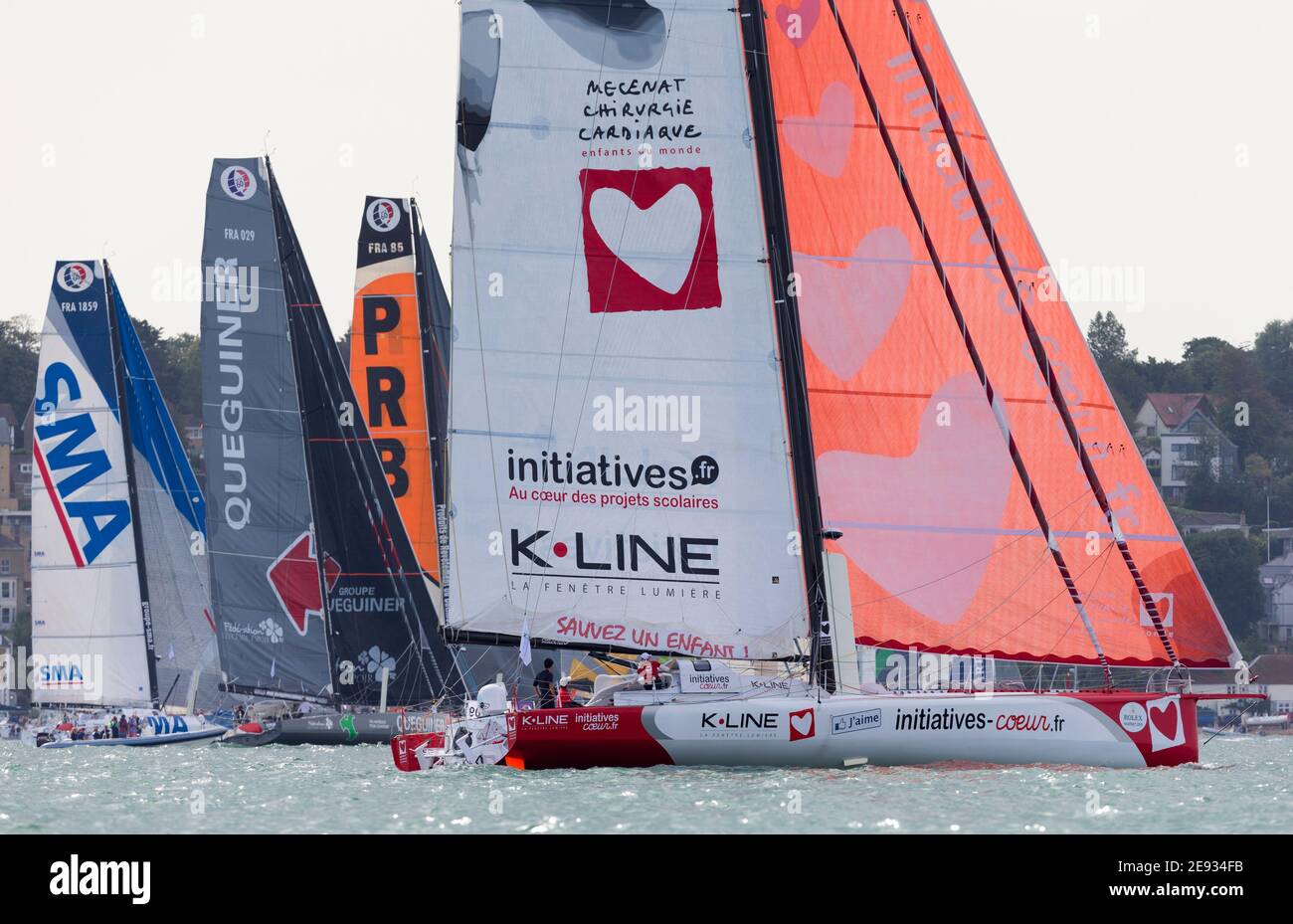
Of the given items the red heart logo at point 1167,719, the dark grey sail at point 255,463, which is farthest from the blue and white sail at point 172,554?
the red heart logo at point 1167,719

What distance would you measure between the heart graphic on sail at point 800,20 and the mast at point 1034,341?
250mm

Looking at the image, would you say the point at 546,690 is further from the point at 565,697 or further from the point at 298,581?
the point at 298,581

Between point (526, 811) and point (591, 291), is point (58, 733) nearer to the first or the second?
point (591, 291)

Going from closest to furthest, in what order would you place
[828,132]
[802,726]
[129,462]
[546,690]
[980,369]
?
[802,726], [546,690], [980,369], [828,132], [129,462]

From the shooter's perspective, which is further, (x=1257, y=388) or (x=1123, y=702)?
(x=1257, y=388)

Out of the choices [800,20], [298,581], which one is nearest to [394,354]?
[298,581]

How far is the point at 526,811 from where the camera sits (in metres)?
19.7

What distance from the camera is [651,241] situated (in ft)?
82.8

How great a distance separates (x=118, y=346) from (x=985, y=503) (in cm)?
2460

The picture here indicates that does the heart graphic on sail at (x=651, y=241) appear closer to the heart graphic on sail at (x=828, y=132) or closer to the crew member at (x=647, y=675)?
the heart graphic on sail at (x=828, y=132)

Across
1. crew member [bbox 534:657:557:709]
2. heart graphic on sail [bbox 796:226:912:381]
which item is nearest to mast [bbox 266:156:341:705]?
crew member [bbox 534:657:557:709]

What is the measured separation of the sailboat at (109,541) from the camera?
4469 centimetres

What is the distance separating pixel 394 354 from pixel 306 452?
11.0 feet
